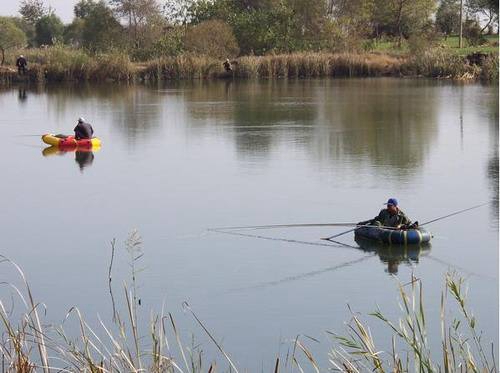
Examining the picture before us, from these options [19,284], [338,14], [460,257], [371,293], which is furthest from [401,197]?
[338,14]

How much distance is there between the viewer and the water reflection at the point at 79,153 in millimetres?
19406

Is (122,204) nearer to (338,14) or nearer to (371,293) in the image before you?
(371,293)

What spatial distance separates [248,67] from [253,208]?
27.2 m

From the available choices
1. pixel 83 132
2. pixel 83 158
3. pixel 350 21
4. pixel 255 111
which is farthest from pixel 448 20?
pixel 83 158

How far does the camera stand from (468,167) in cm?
1766

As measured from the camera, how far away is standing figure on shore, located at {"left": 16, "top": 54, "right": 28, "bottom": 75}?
38.8 m

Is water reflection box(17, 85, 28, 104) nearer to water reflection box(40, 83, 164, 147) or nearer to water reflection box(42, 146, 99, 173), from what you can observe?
water reflection box(40, 83, 164, 147)

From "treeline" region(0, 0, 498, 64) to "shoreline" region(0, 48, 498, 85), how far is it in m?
1.55

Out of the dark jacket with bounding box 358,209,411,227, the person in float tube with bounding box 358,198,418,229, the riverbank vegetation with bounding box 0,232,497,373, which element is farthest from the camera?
the dark jacket with bounding box 358,209,411,227

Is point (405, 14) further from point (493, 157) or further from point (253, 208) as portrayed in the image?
point (253, 208)

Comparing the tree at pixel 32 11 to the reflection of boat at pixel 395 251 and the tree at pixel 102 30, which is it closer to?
the tree at pixel 102 30

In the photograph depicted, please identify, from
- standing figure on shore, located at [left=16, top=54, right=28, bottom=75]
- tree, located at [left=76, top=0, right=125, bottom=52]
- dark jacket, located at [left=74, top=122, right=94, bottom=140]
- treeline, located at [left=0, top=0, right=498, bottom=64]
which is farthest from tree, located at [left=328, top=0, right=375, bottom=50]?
dark jacket, located at [left=74, top=122, right=94, bottom=140]

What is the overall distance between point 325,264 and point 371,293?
122cm

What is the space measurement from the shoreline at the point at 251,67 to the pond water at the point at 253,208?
1140 centimetres
